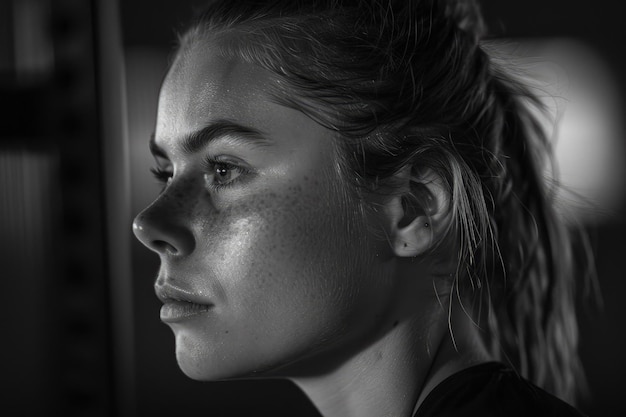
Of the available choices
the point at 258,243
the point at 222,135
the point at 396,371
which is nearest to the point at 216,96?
the point at 222,135

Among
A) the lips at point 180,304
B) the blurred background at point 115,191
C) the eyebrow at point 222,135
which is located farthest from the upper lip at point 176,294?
the blurred background at point 115,191

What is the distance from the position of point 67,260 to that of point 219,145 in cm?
40

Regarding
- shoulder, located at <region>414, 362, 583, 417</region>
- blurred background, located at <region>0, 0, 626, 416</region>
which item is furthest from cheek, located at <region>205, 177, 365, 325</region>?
blurred background, located at <region>0, 0, 626, 416</region>

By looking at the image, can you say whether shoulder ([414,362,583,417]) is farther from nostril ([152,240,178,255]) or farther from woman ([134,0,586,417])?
nostril ([152,240,178,255])

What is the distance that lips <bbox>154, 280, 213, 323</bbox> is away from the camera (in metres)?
0.57

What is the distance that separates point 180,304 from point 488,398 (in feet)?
0.91

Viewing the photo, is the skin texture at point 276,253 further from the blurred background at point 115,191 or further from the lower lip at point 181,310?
the blurred background at point 115,191

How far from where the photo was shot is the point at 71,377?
0.88 m

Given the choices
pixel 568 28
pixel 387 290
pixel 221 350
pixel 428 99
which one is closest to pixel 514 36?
pixel 568 28

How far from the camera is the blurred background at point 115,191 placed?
85cm

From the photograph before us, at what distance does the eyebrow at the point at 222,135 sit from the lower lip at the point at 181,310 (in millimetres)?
142

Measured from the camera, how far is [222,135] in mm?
582

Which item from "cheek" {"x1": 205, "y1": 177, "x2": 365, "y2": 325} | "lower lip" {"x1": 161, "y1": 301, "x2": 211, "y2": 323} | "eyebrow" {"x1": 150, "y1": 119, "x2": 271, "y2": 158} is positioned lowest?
"lower lip" {"x1": 161, "y1": 301, "x2": 211, "y2": 323}

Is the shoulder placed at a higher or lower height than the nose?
lower
